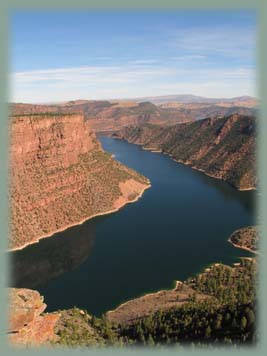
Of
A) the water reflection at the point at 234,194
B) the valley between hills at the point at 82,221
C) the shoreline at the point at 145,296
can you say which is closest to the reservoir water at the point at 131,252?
the shoreline at the point at 145,296

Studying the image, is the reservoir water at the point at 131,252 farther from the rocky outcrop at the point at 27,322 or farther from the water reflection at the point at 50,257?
the rocky outcrop at the point at 27,322

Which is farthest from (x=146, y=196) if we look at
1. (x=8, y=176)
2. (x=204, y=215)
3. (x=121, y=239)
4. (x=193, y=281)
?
(x=193, y=281)

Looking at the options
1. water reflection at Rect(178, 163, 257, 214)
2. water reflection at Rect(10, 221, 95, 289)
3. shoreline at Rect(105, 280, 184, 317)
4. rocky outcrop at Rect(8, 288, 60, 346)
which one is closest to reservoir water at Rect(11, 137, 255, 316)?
water reflection at Rect(10, 221, 95, 289)

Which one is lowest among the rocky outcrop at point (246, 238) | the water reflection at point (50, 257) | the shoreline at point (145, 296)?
the shoreline at point (145, 296)

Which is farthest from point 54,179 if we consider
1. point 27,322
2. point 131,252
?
point 27,322

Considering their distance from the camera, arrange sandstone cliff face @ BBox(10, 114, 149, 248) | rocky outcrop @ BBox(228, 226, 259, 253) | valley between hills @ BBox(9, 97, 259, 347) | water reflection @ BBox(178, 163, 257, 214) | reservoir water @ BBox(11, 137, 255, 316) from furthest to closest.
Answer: water reflection @ BBox(178, 163, 257, 214)
sandstone cliff face @ BBox(10, 114, 149, 248)
rocky outcrop @ BBox(228, 226, 259, 253)
reservoir water @ BBox(11, 137, 255, 316)
valley between hills @ BBox(9, 97, 259, 347)

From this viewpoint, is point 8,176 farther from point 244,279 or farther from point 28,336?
point 28,336

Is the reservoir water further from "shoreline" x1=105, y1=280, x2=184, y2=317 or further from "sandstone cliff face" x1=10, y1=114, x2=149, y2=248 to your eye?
"sandstone cliff face" x1=10, y1=114, x2=149, y2=248
